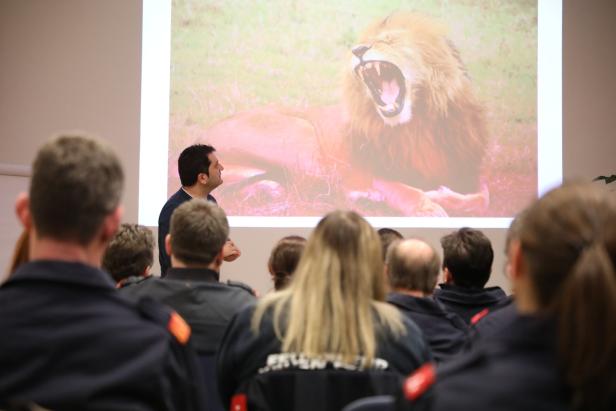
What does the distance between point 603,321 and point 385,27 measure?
475 cm

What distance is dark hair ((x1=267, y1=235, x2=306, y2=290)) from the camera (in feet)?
8.29

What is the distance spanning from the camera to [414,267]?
7.90 feet

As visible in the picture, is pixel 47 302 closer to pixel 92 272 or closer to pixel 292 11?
pixel 92 272

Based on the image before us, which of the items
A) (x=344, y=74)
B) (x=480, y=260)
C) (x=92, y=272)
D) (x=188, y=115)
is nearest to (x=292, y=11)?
(x=344, y=74)

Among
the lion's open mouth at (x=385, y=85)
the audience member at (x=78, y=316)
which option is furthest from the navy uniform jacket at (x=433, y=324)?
the lion's open mouth at (x=385, y=85)

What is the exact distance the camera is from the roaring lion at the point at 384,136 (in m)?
5.39

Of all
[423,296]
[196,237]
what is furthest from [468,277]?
[196,237]

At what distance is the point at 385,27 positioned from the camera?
17.8ft

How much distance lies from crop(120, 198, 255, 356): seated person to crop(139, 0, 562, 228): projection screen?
3039mm

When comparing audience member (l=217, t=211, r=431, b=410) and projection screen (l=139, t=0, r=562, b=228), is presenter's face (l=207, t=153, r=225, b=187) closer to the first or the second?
projection screen (l=139, t=0, r=562, b=228)

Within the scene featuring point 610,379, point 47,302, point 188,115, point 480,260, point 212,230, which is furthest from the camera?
point 188,115

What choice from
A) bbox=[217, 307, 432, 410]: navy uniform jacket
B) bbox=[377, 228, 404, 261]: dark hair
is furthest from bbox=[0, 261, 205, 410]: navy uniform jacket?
bbox=[377, 228, 404, 261]: dark hair

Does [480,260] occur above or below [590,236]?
below

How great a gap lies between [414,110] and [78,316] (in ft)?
14.9
